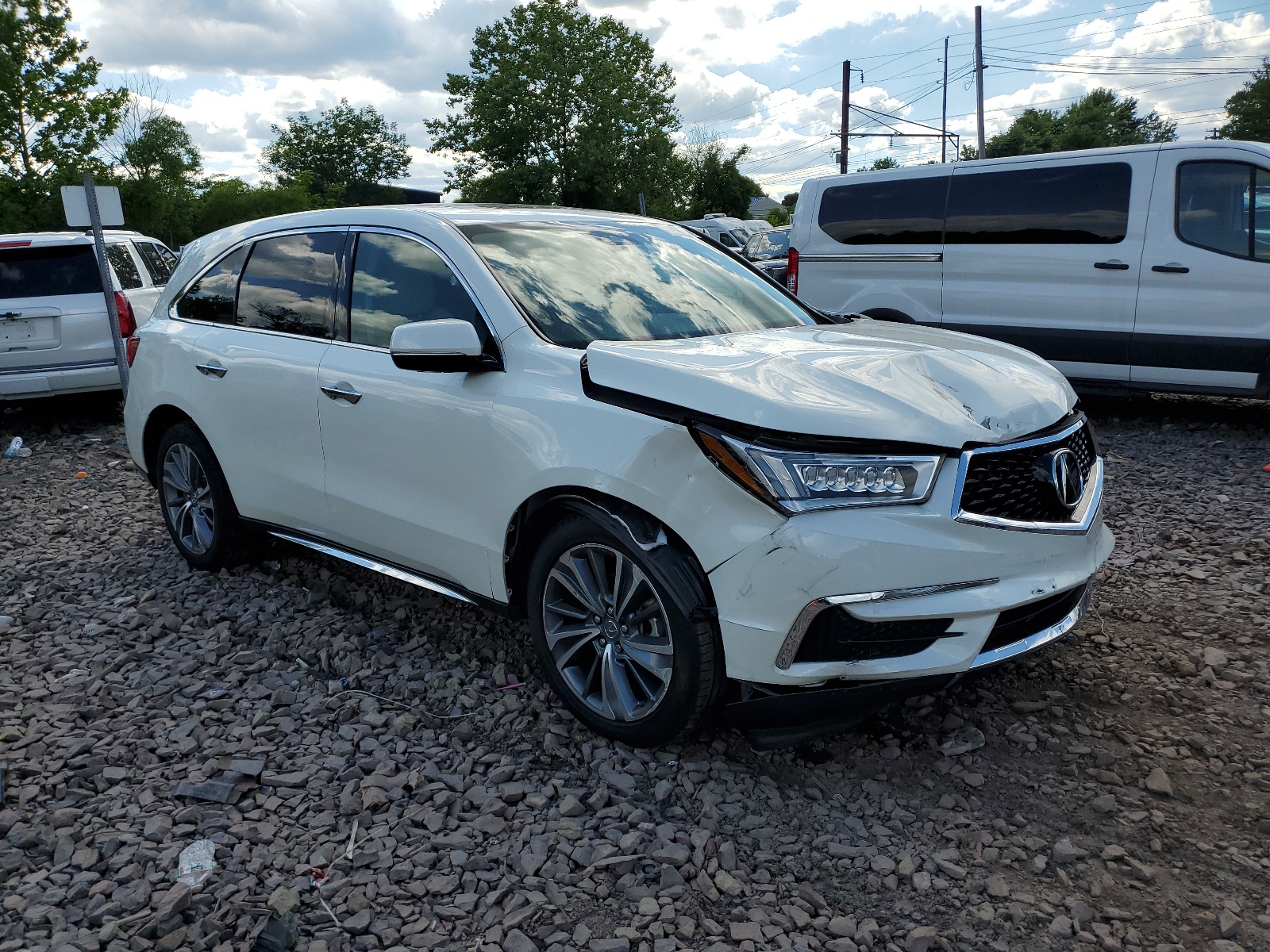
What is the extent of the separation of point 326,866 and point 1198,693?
9.79 ft

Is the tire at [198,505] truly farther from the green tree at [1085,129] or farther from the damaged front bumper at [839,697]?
the green tree at [1085,129]

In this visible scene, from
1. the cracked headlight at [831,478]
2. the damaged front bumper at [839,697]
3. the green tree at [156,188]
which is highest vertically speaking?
the green tree at [156,188]

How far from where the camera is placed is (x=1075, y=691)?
3.67m

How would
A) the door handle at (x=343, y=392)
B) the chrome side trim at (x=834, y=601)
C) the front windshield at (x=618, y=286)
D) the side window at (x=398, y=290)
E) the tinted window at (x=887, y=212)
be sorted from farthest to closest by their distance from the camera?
the tinted window at (x=887, y=212) → the door handle at (x=343, y=392) → the side window at (x=398, y=290) → the front windshield at (x=618, y=286) → the chrome side trim at (x=834, y=601)

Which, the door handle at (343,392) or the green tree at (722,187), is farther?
the green tree at (722,187)

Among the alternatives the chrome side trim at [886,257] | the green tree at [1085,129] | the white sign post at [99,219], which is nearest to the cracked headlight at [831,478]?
the chrome side trim at [886,257]

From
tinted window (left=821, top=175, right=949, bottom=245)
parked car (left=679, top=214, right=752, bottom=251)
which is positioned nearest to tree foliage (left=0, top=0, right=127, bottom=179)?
parked car (left=679, top=214, right=752, bottom=251)

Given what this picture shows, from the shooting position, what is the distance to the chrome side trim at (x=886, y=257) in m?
9.02

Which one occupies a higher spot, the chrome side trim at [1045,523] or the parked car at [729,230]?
the parked car at [729,230]

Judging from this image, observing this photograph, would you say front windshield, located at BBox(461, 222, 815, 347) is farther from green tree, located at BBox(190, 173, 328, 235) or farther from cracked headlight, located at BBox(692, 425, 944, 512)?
green tree, located at BBox(190, 173, 328, 235)

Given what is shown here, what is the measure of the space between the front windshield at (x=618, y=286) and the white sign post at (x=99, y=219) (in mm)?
6543

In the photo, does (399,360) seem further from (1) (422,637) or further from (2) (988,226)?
(2) (988,226)

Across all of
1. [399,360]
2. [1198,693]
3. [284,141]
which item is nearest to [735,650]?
[399,360]

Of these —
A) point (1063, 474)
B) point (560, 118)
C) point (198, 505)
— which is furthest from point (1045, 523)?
point (560, 118)
